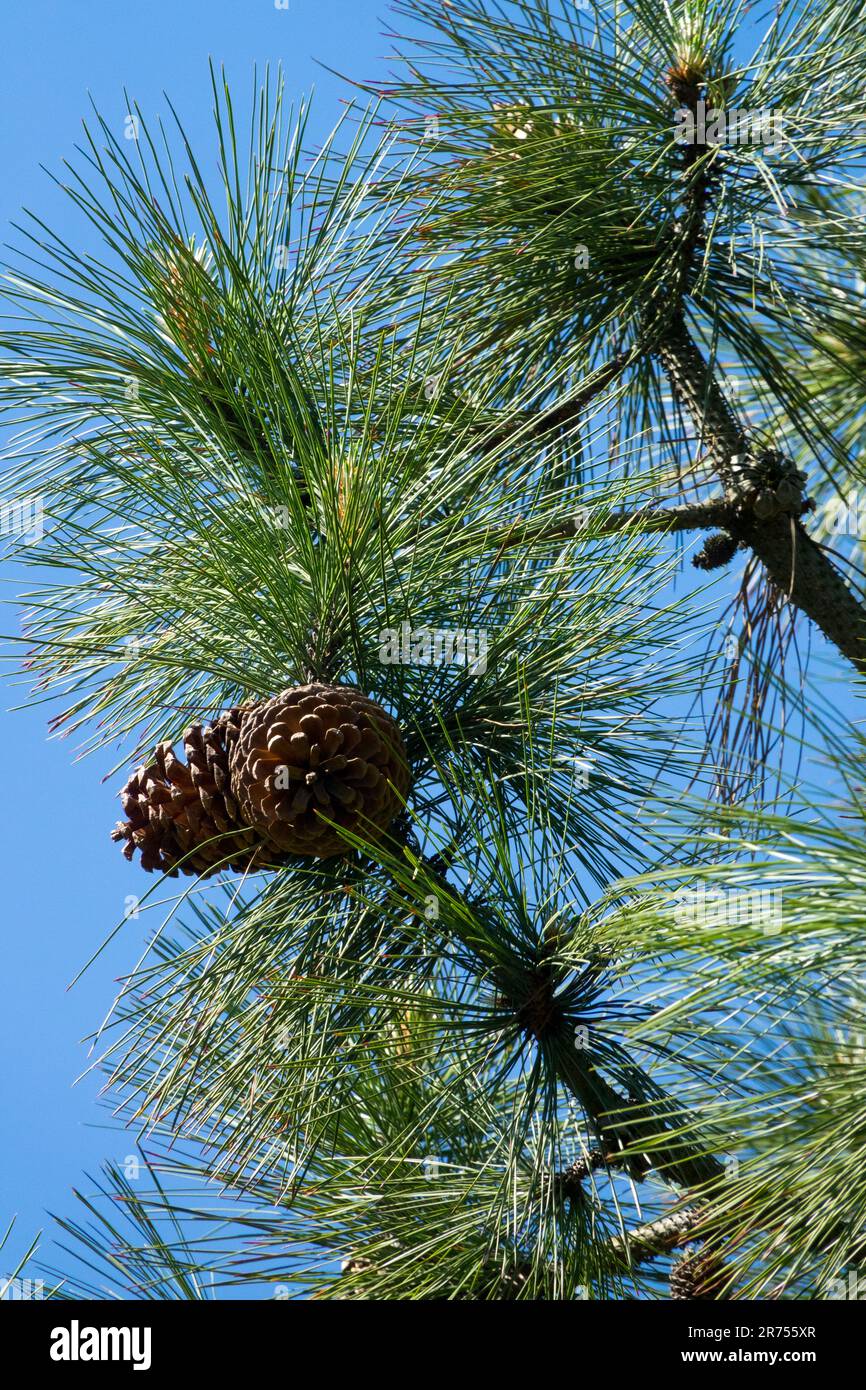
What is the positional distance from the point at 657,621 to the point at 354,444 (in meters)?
0.31

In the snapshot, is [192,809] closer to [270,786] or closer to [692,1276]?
[270,786]

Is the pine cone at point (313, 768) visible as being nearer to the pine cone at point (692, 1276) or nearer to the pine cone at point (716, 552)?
the pine cone at point (692, 1276)

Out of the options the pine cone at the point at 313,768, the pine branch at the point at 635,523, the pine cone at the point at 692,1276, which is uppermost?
the pine branch at the point at 635,523

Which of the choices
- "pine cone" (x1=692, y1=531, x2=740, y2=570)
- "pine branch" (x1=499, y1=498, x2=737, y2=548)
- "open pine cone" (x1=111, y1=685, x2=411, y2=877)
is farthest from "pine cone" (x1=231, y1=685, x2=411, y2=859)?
"pine cone" (x1=692, y1=531, x2=740, y2=570)

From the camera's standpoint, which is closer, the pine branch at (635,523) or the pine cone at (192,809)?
the pine cone at (192,809)

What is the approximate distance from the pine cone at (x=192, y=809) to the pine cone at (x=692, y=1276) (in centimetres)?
47

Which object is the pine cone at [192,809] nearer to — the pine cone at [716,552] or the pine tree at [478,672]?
the pine tree at [478,672]

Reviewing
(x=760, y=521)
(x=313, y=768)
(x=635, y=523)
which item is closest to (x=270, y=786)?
(x=313, y=768)

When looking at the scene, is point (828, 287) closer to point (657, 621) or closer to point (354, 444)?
point (657, 621)

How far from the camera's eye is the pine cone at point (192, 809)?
45.6 inches

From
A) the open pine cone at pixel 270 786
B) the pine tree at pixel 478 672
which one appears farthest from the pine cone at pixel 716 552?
the open pine cone at pixel 270 786

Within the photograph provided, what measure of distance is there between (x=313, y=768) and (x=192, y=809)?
124mm

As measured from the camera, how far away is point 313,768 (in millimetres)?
1094

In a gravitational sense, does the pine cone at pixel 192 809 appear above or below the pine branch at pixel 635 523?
below
